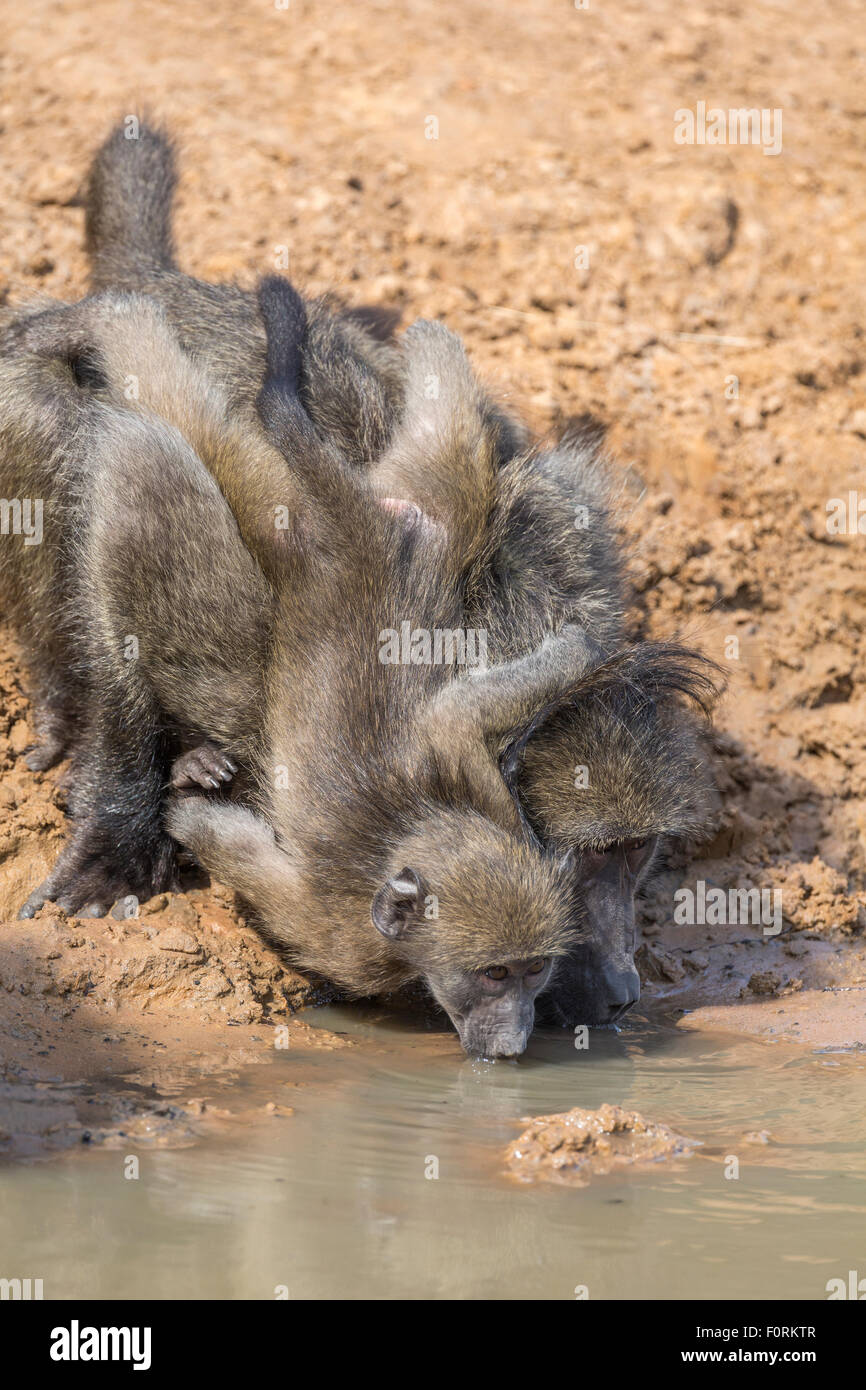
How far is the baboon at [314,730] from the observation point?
409cm

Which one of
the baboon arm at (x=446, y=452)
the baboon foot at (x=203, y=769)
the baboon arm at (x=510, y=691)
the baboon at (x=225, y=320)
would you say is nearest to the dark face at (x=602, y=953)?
the baboon arm at (x=510, y=691)

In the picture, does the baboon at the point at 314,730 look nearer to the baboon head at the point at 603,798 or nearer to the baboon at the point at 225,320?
the baboon head at the point at 603,798

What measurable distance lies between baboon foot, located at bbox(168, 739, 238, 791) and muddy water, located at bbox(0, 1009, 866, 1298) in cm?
91

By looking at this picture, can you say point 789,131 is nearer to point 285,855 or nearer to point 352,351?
point 352,351

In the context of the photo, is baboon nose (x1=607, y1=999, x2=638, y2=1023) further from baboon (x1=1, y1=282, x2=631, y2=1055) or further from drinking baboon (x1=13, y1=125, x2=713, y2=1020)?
baboon (x1=1, y1=282, x2=631, y2=1055)

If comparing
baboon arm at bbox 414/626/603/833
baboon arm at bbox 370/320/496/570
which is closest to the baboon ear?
baboon arm at bbox 414/626/603/833

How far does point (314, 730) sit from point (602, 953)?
3.38ft

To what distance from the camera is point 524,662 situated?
13.9 feet

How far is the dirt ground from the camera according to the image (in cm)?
533

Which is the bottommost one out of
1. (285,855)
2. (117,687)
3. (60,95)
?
(285,855)

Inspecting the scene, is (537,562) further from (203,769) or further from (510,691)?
(203,769)

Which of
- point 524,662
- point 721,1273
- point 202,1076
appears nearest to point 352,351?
point 524,662

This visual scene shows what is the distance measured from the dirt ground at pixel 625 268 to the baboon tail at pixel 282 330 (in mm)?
963

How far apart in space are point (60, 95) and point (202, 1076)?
5217 millimetres
